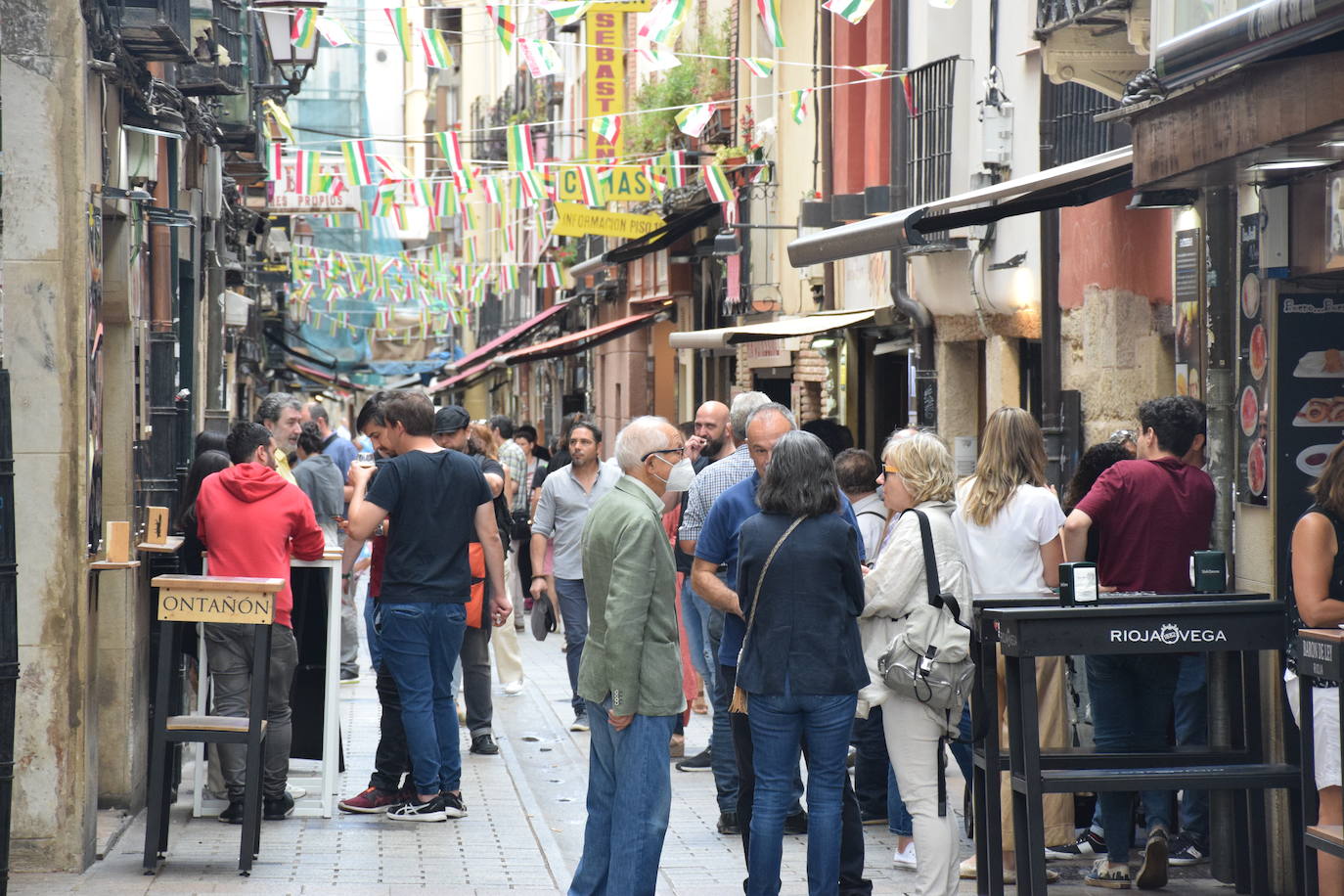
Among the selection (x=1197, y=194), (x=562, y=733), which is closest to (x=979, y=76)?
(x=1197, y=194)

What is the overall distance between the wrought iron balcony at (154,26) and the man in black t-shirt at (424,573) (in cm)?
198

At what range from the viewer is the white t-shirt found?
784cm

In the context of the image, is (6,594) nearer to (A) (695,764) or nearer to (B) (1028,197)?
(B) (1028,197)

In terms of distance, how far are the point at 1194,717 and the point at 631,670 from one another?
9.99 feet

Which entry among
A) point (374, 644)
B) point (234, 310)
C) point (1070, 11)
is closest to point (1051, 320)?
point (1070, 11)

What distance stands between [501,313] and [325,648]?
1822 inches

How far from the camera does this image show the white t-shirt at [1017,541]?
7.84 m

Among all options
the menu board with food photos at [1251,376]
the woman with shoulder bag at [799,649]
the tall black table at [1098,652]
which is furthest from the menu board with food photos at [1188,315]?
the woman with shoulder bag at [799,649]

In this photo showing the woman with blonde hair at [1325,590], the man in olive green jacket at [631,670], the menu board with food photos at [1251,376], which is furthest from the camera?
the menu board with food photos at [1251,376]

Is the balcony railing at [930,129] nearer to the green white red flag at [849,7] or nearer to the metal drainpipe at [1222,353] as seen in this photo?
the green white red flag at [849,7]

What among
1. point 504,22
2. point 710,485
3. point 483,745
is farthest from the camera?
point 504,22

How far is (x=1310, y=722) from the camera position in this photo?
6.23m

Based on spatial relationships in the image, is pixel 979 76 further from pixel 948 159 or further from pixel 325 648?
pixel 325 648

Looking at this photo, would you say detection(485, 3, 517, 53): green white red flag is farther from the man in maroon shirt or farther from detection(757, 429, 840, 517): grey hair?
detection(757, 429, 840, 517): grey hair
